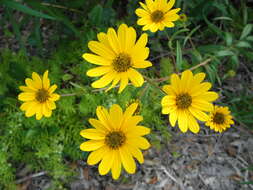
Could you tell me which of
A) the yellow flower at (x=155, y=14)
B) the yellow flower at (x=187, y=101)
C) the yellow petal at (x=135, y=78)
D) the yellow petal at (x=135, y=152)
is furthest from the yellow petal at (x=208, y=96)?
the yellow flower at (x=155, y=14)

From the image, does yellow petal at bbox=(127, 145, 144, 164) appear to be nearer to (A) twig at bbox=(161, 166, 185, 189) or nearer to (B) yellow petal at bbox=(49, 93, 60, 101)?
(B) yellow petal at bbox=(49, 93, 60, 101)

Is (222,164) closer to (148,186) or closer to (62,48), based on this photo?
(148,186)

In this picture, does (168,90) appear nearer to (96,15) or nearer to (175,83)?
(175,83)

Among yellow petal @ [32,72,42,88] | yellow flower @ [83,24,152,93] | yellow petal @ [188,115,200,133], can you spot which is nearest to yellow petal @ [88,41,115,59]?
yellow flower @ [83,24,152,93]

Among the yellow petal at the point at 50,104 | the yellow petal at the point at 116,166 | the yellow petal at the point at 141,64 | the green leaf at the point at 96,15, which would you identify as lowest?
the yellow petal at the point at 116,166

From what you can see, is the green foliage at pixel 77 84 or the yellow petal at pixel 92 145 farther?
the green foliage at pixel 77 84

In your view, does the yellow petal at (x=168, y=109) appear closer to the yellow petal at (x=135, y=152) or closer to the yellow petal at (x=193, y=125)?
the yellow petal at (x=193, y=125)

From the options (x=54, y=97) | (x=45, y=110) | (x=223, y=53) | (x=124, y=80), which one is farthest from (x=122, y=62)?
(x=223, y=53)

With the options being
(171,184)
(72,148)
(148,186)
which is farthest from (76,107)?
(171,184)
